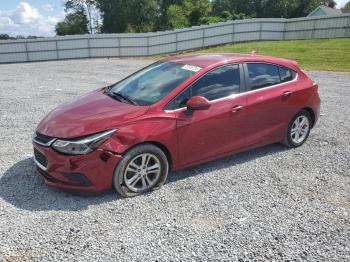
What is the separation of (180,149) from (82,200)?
54.6 inches

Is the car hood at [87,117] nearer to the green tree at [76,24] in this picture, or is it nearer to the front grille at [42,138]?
the front grille at [42,138]

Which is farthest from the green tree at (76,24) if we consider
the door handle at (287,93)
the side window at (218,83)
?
the side window at (218,83)

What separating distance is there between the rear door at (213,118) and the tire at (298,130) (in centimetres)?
110

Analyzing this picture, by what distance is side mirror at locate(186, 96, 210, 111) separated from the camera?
15.0 feet

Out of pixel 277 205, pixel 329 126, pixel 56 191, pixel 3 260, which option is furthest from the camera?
pixel 329 126

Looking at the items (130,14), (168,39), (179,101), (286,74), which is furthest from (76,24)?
(179,101)

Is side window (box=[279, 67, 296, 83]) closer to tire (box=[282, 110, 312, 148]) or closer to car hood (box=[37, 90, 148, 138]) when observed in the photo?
tire (box=[282, 110, 312, 148])

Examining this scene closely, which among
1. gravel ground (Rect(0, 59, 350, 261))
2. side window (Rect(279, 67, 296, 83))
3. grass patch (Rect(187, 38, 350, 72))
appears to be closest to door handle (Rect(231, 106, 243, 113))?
gravel ground (Rect(0, 59, 350, 261))

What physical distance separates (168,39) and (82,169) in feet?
76.0

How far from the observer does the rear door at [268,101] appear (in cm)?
532

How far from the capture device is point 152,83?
5168mm

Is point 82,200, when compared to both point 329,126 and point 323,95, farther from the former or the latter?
point 323,95

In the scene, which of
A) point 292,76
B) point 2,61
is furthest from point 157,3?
point 292,76

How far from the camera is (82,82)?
1346 centimetres
